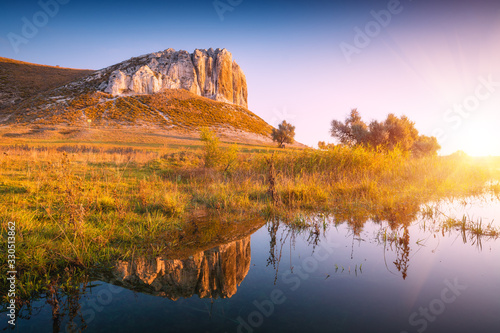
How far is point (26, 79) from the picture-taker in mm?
79875

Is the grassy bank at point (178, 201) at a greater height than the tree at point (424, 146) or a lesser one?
lesser

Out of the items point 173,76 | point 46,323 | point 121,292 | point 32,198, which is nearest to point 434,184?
point 121,292

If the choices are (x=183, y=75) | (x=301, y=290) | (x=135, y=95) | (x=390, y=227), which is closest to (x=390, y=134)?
(x=390, y=227)

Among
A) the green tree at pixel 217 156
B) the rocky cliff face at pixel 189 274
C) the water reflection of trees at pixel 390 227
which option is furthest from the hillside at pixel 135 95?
the rocky cliff face at pixel 189 274

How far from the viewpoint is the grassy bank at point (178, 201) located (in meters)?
4.16

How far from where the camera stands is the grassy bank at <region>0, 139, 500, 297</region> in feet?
13.7

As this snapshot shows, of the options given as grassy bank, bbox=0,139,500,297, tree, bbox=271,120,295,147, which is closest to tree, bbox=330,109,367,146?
grassy bank, bbox=0,139,500,297

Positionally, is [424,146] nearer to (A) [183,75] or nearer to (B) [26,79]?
(A) [183,75]

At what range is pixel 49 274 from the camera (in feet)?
11.6

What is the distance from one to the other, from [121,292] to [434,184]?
11.9 m

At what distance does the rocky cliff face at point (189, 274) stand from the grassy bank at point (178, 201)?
44 cm

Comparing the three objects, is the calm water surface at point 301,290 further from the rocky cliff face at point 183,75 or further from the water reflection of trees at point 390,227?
the rocky cliff face at point 183,75

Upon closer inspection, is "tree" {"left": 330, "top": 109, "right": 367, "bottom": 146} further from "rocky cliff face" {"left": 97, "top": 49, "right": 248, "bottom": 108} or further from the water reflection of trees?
"rocky cliff face" {"left": 97, "top": 49, "right": 248, "bottom": 108}

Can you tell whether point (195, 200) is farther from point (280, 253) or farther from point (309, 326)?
point (309, 326)
